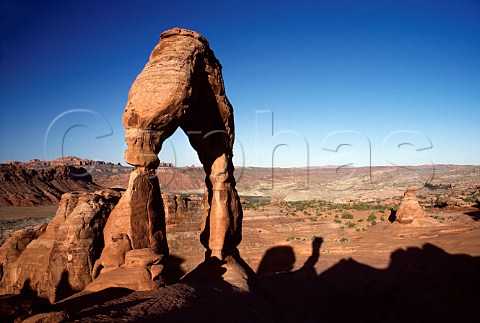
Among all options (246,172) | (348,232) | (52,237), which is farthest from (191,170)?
(52,237)

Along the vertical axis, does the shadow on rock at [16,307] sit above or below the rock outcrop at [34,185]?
above

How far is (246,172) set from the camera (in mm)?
117688

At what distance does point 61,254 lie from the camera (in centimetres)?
841

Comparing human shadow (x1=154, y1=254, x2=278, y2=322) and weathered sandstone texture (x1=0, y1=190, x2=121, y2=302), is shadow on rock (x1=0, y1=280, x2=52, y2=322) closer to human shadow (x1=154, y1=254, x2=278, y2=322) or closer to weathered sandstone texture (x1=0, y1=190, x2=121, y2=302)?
human shadow (x1=154, y1=254, x2=278, y2=322)

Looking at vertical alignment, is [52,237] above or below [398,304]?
above

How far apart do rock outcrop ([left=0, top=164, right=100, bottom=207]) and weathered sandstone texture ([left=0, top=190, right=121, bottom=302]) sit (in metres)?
52.6

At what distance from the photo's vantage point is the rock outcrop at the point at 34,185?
175ft

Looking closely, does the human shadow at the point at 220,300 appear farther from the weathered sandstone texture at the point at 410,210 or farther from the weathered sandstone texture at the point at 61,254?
the weathered sandstone texture at the point at 410,210

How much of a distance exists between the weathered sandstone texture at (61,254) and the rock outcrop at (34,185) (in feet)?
173

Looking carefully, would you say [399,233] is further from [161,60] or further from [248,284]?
[161,60]

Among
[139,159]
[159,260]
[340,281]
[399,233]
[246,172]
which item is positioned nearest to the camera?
[159,260]

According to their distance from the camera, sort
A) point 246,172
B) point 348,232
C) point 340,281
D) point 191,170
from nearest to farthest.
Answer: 1. point 340,281
2. point 348,232
3. point 191,170
4. point 246,172

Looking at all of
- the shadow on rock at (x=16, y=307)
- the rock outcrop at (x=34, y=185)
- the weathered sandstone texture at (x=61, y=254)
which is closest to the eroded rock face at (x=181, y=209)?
the weathered sandstone texture at (x=61, y=254)

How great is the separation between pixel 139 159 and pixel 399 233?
1937 centimetres
